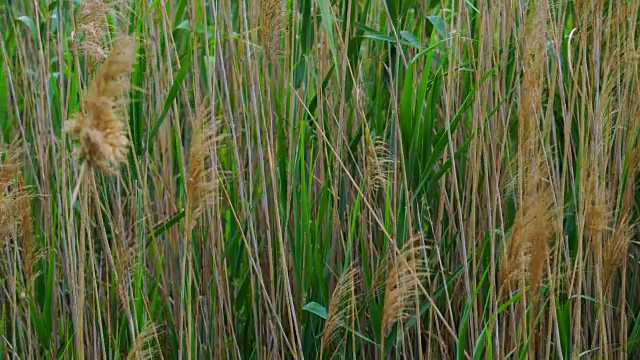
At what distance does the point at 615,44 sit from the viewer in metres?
2.04

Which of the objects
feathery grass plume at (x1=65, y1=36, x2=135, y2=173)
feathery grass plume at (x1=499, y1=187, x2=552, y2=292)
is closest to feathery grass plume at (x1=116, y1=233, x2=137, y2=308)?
feathery grass plume at (x1=65, y1=36, x2=135, y2=173)

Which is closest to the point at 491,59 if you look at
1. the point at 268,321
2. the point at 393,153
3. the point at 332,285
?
the point at 393,153

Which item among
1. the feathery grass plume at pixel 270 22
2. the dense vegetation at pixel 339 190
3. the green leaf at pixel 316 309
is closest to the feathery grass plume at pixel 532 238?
the dense vegetation at pixel 339 190

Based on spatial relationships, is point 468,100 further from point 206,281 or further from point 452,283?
point 206,281

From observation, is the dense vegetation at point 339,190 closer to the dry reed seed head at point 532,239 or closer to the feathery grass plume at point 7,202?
the feathery grass plume at point 7,202

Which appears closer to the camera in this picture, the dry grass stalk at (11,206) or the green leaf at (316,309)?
the dry grass stalk at (11,206)

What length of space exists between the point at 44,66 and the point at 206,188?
0.63 meters

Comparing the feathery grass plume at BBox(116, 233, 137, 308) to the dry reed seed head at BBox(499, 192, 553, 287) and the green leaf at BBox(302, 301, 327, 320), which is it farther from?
the dry reed seed head at BBox(499, 192, 553, 287)

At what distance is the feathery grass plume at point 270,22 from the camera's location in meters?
1.74

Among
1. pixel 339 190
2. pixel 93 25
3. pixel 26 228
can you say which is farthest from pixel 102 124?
pixel 339 190

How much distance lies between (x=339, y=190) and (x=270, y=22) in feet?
1.62

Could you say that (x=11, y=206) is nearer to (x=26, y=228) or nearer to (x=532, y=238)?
(x=26, y=228)

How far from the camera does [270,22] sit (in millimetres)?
1766

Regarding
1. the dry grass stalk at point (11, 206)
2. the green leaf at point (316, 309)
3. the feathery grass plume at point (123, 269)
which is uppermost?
the dry grass stalk at point (11, 206)
